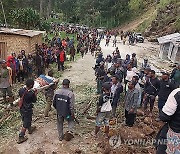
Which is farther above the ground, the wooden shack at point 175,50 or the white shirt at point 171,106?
the white shirt at point 171,106

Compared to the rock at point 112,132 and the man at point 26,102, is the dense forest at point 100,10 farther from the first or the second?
the man at point 26,102

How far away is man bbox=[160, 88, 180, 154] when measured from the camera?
4.07 meters

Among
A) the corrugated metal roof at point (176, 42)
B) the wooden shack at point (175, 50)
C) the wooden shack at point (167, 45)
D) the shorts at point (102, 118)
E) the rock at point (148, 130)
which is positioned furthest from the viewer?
the wooden shack at point (167, 45)

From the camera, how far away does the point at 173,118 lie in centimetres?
422

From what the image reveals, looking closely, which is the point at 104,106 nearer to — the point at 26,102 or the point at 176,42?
the point at 26,102

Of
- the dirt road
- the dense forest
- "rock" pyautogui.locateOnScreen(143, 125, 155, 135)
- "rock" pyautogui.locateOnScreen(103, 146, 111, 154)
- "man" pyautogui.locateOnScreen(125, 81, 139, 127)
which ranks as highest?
the dense forest

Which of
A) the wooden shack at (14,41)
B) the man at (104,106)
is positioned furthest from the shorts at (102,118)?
the wooden shack at (14,41)

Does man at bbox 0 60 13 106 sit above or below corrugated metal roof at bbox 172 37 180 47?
below

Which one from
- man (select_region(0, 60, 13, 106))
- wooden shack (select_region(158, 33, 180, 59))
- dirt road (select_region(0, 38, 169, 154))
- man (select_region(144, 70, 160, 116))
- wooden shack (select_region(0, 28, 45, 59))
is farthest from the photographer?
wooden shack (select_region(158, 33, 180, 59))

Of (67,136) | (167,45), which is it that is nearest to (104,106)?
(67,136)

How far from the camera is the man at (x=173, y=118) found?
407 centimetres

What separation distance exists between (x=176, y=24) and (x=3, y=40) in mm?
24600

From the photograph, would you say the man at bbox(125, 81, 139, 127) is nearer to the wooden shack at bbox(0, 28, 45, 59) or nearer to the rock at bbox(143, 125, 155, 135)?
the rock at bbox(143, 125, 155, 135)

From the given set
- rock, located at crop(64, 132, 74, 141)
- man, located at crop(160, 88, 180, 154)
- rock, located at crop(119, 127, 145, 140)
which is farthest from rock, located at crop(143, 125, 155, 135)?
man, located at crop(160, 88, 180, 154)
